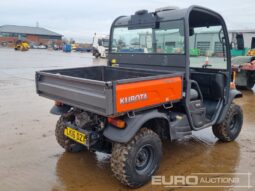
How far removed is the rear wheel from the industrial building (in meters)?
54.8

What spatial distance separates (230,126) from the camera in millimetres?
5078

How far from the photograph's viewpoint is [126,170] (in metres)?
3.32

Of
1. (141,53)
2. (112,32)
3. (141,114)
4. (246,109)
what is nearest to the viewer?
(141,114)

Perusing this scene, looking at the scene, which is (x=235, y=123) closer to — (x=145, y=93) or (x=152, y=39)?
(x=152, y=39)

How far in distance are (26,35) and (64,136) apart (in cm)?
6208

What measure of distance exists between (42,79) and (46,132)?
1.51 meters

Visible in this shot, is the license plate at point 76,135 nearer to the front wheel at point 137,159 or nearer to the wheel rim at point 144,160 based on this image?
the front wheel at point 137,159

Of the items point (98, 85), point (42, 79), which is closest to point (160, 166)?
point (98, 85)

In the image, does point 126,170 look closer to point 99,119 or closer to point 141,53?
point 99,119

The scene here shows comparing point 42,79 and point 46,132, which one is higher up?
point 42,79

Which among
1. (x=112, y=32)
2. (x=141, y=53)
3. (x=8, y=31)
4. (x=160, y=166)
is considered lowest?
(x=160, y=166)

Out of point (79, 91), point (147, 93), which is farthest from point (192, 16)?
point (79, 91)

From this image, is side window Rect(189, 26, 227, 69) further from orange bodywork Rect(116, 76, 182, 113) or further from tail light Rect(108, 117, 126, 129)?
tail light Rect(108, 117, 126, 129)

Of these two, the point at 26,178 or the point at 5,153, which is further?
the point at 5,153
